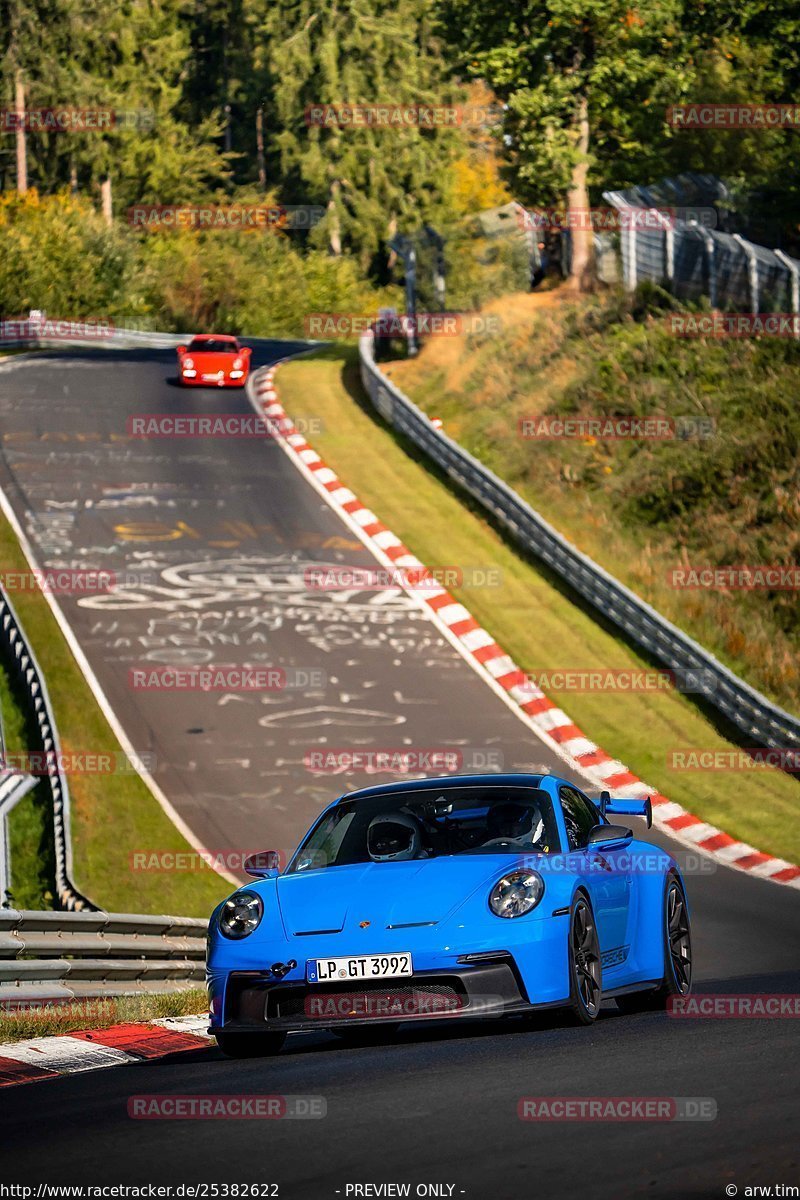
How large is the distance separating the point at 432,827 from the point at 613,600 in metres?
16.6

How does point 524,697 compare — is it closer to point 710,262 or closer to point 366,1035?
point 366,1035

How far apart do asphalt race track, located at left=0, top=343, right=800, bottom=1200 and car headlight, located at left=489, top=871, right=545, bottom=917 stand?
0.61m

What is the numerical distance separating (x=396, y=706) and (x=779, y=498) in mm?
9829

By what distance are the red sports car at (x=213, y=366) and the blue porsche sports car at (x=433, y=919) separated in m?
32.2

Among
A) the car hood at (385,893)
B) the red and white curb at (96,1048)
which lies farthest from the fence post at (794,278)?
the car hood at (385,893)

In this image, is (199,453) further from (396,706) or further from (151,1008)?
Answer: (151,1008)

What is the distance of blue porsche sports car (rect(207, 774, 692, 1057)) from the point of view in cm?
801

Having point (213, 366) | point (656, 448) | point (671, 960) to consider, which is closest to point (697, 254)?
point (656, 448)

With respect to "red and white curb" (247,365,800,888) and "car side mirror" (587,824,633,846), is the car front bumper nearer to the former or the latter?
"car side mirror" (587,824,633,846)

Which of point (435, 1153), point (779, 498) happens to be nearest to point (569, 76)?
point (779, 498)

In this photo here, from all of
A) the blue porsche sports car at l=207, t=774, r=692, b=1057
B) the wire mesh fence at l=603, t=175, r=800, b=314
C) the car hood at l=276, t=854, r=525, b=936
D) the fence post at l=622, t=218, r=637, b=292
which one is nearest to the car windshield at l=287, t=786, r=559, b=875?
the blue porsche sports car at l=207, t=774, r=692, b=1057

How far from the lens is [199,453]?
34.8m

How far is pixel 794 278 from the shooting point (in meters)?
32.3

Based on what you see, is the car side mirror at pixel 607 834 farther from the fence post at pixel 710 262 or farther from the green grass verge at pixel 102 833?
the fence post at pixel 710 262
